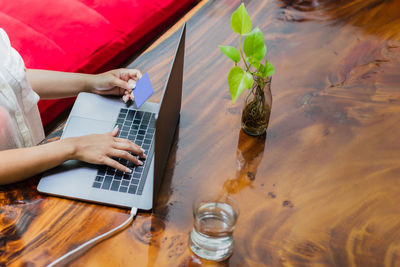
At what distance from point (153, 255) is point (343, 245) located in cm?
36

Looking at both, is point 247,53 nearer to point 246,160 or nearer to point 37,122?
point 246,160

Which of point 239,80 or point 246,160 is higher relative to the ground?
point 239,80

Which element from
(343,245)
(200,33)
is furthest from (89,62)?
(343,245)

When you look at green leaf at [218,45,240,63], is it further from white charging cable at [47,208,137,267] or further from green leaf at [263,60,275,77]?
white charging cable at [47,208,137,267]

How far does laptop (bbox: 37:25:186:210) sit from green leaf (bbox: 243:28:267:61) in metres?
0.13

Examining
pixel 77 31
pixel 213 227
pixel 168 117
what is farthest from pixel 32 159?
pixel 77 31

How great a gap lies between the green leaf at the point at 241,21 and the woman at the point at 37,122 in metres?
0.33

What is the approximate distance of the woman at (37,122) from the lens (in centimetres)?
88

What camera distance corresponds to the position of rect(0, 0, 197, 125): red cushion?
60.0 inches

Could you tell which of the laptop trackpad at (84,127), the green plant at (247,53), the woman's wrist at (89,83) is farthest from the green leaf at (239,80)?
the woman's wrist at (89,83)

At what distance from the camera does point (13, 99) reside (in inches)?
45.8

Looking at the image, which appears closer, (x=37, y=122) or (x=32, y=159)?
(x=32, y=159)

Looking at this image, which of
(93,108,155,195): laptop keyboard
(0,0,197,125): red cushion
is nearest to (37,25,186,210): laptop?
(93,108,155,195): laptop keyboard

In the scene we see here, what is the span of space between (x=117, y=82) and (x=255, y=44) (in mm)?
405
